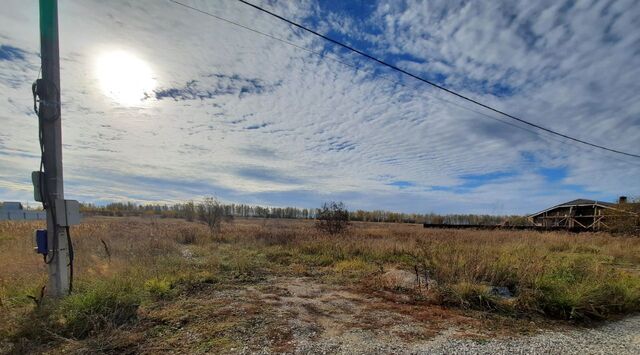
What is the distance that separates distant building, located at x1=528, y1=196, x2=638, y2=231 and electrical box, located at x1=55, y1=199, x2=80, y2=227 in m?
35.2

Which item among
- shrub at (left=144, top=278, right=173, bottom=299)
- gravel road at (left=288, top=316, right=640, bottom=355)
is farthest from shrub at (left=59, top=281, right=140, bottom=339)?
gravel road at (left=288, top=316, right=640, bottom=355)

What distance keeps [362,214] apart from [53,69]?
7699 centimetres

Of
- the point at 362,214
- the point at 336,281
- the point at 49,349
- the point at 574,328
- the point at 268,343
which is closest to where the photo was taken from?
the point at 49,349

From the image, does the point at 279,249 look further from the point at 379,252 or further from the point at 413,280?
the point at 413,280

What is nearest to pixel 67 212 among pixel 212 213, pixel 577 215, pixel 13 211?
pixel 212 213

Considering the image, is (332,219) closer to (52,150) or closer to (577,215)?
(52,150)

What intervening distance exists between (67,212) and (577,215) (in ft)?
149

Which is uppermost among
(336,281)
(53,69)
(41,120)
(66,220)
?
(53,69)

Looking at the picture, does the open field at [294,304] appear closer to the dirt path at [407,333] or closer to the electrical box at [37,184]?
the dirt path at [407,333]

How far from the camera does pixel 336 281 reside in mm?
8898

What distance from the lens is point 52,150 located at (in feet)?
19.0

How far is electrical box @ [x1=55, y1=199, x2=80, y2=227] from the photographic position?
571 centimetres

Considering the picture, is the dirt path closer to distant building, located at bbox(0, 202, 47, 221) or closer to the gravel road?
the gravel road

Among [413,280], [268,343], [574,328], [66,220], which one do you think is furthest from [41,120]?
[574,328]
